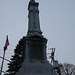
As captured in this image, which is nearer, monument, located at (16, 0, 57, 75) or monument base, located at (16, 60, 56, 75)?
monument base, located at (16, 60, 56, 75)

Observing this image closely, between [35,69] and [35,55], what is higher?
[35,55]

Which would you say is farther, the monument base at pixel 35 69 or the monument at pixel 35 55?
the monument at pixel 35 55

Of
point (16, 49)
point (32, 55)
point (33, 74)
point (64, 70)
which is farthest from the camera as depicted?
point (64, 70)

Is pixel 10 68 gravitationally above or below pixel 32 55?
below

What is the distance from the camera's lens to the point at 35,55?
3155 cm

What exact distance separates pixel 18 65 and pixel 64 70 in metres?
20.9

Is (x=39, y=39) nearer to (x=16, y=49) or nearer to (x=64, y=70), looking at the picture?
(x=16, y=49)

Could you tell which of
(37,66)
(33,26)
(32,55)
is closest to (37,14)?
(33,26)

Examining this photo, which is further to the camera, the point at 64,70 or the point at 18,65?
the point at 64,70

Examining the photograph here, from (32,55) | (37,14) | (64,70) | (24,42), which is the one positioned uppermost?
(37,14)

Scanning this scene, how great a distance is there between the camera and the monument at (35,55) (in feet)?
96.3

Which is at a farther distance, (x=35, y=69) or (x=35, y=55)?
(x=35, y=55)

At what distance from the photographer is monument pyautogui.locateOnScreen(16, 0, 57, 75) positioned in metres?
→ 29.4

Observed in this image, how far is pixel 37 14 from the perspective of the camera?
123 feet
